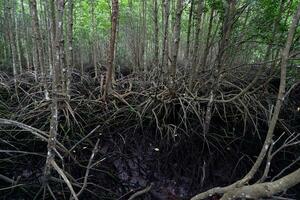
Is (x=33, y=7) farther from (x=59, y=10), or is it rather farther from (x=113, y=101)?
(x=113, y=101)

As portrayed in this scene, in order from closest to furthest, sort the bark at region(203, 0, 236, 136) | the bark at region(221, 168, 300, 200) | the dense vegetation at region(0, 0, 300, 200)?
1. the bark at region(221, 168, 300, 200)
2. the dense vegetation at region(0, 0, 300, 200)
3. the bark at region(203, 0, 236, 136)

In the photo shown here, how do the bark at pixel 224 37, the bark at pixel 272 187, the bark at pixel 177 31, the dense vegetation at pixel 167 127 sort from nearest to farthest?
the bark at pixel 272 187
the dense vegetation at pixel 167 127
the bark at pixel 224 37
the bark at pixel 177 31

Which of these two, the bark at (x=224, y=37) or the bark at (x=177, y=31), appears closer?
the bark at (x=224, y=37)

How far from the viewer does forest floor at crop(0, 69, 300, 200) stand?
301 centimetres

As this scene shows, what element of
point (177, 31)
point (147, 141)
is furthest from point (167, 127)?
point (177, 31)

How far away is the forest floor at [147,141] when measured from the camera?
9.88ft

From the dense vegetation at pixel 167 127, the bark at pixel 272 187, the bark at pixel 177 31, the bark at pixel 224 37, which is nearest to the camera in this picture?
the bark at pixel 272 187

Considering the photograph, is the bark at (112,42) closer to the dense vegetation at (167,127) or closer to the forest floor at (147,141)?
the dense vegetation at (167,127)

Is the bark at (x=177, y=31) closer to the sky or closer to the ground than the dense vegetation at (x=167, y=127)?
closer to the sky

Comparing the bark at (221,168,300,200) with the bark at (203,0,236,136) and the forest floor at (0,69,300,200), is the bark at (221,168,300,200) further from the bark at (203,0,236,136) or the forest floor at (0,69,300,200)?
the bark at (203,0,236,136)

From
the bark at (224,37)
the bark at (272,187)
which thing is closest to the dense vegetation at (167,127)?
the bark at (224,37)

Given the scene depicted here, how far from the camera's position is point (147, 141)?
3748mm

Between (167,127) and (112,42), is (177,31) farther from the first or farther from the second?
(167,127)

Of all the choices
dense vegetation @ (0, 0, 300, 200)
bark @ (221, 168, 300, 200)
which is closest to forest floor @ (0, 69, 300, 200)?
dense vegetation @ (0, 0, 300, 200)
